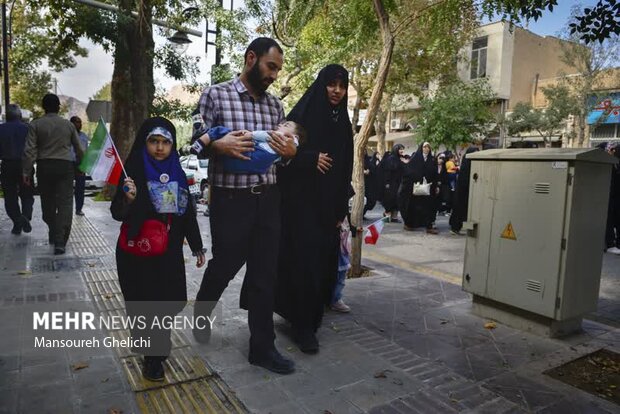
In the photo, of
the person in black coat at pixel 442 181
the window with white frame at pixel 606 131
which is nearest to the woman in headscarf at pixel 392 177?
the person in black coat at pixel 442 181

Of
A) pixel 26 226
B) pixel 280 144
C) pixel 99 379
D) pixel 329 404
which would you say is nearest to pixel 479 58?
pixel 26 226

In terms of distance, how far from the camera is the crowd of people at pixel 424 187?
9578 millimetres

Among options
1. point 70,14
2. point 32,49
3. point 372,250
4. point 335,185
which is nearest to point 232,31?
point 70,14

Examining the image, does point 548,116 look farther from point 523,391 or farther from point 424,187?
point 523,391

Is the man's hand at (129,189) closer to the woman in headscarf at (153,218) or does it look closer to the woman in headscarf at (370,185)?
the woman in headscarf at (153,218)

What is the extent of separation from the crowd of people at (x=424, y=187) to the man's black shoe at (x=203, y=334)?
6.57m

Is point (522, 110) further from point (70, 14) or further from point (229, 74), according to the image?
point (70, 14)

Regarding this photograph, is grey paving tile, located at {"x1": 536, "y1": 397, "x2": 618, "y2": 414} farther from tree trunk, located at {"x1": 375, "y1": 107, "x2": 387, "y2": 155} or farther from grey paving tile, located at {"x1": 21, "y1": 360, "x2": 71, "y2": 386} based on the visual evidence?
tree trunk, located at {"x1": 375, "y1": 107, "x2": 387, "y2": 155}

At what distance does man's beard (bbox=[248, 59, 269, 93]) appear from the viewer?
10.6 ft

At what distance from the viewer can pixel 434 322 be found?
4.40 m

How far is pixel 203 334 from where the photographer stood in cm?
364

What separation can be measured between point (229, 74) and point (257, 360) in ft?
42.3

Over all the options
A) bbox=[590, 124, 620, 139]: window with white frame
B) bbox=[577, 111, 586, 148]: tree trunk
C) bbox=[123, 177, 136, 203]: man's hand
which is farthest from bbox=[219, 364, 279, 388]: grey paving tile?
bbox=[590, 124, 620, 139]: window with white frame

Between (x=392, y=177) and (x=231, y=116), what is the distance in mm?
9099
